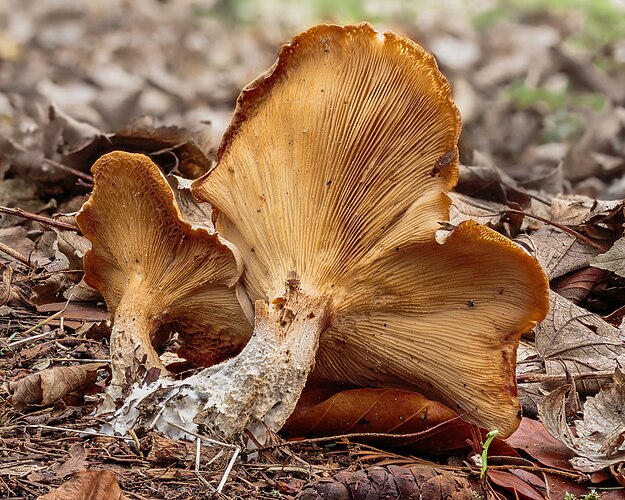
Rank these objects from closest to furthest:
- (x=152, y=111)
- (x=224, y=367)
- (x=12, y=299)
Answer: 1. (x=224, y=367)
2. (x=12, y=299)
3. (x=152, y=111)

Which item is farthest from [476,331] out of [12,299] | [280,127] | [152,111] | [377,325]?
[152,111]

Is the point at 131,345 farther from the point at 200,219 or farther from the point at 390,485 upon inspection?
the point at 390,485

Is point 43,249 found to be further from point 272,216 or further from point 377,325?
point 377,325

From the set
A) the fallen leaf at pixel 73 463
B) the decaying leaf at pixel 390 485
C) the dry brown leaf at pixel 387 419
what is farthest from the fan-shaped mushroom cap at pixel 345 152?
the fallen leaf at pixel 73 463

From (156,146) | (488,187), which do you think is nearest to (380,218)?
(488,187)

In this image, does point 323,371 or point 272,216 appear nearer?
point 272,216

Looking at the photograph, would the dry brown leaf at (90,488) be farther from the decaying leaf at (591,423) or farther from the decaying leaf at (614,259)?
the decaying leaf at (614,259)
